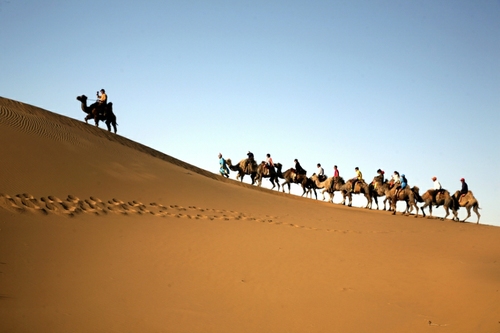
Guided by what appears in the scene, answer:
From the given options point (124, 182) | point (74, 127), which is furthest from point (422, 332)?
point (74, 127)

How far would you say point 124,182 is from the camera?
56.6 ft

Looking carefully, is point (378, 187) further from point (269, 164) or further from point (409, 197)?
point (269, 164)

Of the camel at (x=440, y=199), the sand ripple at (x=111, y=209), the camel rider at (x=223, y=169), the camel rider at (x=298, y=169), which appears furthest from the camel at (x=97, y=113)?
the camel at (x=440, y=199)

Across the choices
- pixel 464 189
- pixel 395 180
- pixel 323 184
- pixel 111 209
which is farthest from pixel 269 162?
pixel 111 209

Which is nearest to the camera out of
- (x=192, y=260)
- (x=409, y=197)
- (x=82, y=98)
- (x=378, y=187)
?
(x=192, y=260)

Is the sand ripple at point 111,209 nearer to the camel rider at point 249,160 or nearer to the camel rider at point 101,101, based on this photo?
the camel rider at point 101,101

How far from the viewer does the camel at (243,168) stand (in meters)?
33.6

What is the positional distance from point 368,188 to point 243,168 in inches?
314

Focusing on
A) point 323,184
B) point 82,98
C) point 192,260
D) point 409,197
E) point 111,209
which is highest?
point 82,98

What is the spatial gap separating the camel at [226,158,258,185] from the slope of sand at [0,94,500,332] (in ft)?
45.0

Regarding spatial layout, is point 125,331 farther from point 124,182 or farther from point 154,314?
point 124,182

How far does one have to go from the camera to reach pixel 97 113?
24.8 meters

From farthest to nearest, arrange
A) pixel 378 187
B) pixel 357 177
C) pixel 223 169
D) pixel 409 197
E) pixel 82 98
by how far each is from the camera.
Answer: pixel 223 169, pixel 357 177, pixel 378 187, pixel 409 197, pixel 82 98

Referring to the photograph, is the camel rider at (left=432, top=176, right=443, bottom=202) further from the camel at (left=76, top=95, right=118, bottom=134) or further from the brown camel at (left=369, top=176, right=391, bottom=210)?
the camel at (left=76, top=95, right=118, bottom=134)
